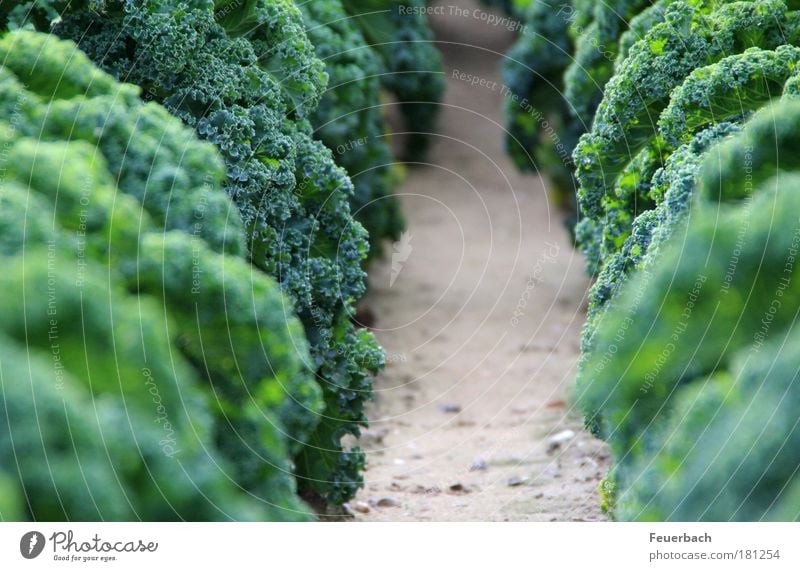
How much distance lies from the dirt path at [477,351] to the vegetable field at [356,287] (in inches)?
1.4

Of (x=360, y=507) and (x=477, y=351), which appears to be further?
(x=477, y=351)

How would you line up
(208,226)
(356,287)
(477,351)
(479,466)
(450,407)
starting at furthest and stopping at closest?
1. (477,351)
2. (450,407)
3. (479,466)
4. (356,287)
5. (208,226)

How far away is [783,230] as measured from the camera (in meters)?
4.24

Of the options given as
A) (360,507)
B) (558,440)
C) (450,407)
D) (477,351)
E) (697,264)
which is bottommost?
(360,507)

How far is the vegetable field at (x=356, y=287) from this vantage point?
13.3ft

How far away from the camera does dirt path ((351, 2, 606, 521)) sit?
25.2 feet

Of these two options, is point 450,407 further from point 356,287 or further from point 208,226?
point 208,226

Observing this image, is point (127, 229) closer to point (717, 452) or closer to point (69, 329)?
point (69, 329)

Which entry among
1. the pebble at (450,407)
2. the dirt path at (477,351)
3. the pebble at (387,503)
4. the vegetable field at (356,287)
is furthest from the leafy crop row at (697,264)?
the pebble at (450,407)

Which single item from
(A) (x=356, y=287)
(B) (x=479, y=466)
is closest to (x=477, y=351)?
(B) (x=479, y=466)

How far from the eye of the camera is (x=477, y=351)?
34.2 feet

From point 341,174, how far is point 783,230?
341 centimetres

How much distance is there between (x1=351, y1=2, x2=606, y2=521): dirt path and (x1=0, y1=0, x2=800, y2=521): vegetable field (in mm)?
36

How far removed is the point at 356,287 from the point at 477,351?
346 cm
